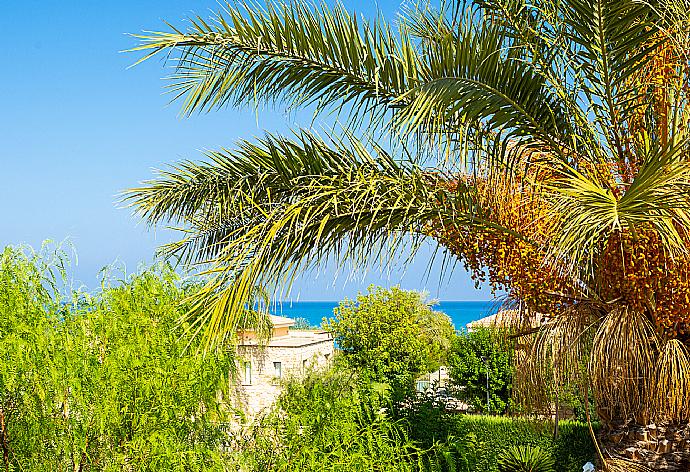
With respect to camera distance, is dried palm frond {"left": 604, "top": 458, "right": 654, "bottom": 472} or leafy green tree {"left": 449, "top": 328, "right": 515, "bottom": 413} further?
leafy green tree {"left": 449, "top": 328, "right": 515, "bottom": 413}

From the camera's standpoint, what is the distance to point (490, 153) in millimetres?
3896

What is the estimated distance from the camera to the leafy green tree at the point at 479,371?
16250mm

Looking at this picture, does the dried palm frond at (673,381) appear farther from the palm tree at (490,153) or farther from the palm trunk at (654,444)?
the palm trunk at (654,444)

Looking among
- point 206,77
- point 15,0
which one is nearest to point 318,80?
point 206,77

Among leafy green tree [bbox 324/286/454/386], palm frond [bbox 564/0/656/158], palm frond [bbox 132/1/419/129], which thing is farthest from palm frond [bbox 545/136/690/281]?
leafy green tree [bbox 324/286/454/386]

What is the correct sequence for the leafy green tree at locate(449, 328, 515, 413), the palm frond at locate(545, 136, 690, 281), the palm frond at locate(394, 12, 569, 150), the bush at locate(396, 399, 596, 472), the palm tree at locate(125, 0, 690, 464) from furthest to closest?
the leafy green tree at locate(449, 328, 515, 413), the bush at locate(396, 399, 596, 472), the palm tree at locate(125, 0, 690, 464), the palm frond at locate(394, 12, 569, 150), the palm frond at locate(545, 136, 690, 281)

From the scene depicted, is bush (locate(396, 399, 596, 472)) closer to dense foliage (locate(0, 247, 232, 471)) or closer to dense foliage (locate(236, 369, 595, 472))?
dense foliage (locate(236, 369, 595, 472))

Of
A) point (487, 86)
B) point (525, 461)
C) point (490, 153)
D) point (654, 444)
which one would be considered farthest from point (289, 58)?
point (525, 461)

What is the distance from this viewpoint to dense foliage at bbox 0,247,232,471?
4090mm

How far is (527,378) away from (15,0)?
951 cm

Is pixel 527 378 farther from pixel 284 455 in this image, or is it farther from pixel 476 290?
pixel 284 455

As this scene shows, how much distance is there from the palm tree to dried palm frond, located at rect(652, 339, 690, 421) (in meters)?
0.01

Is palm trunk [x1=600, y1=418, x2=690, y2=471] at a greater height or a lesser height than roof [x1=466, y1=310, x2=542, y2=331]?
lesser

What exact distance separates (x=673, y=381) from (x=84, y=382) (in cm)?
347
